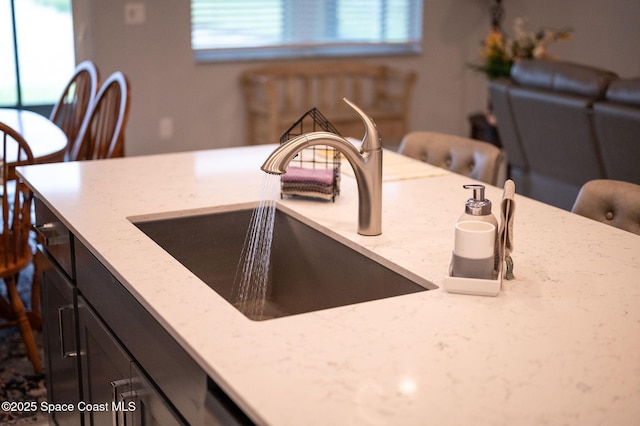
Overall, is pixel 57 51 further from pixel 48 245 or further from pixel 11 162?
pixel 48 245

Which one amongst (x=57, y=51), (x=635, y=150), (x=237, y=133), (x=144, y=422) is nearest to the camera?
(x=144, y=422)

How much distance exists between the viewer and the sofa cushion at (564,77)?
3951 mm

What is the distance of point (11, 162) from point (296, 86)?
136 inches

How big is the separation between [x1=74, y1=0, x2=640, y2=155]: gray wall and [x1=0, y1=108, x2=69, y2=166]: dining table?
166cm

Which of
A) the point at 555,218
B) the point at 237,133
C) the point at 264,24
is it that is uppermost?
the point at 264,24

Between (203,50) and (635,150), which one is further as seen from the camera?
(203,50)

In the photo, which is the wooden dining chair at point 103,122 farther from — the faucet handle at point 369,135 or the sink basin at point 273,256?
the faucet handle at point 369,135

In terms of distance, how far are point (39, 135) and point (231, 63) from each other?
8.51 ft

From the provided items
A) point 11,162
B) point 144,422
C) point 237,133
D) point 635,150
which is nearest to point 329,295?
point 144,422

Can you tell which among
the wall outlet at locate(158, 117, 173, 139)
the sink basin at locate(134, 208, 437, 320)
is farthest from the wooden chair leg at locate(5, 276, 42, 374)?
the wall outlet at locate(158, 117, 173, 139)

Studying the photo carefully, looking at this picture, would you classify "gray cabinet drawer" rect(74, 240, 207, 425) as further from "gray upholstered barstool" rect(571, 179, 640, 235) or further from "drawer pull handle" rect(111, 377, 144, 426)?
"gray upholstered barstool" rect(571, 179, 640, 235)

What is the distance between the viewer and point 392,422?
1.06m

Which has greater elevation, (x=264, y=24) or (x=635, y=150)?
(x=264, y=24)

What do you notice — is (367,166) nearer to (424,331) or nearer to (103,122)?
(424,331)
